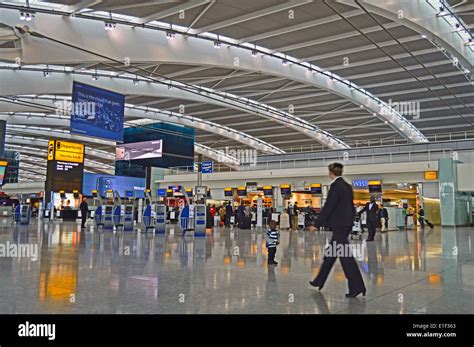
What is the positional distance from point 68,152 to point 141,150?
23.1 ft

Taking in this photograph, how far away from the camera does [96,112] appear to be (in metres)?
17.7

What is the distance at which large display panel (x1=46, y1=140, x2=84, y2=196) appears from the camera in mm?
30625

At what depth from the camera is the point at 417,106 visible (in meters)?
35.8

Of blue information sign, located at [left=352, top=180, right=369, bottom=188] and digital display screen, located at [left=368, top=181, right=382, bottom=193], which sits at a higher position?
blue information sign, located at [left=352, top=180, right=369, bottom=188]

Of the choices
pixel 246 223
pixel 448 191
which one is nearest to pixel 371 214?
pixel 246 223

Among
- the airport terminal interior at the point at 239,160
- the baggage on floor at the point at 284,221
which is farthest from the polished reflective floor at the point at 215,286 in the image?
the baggage on floor at the point at 284,221

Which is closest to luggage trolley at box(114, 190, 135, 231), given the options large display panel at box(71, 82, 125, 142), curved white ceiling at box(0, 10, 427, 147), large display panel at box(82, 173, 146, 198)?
large display panel at box(71, 82, 125, 142)

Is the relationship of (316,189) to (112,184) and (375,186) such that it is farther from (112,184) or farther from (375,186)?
(112,184)

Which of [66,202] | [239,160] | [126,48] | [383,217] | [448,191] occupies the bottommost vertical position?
[383,217]

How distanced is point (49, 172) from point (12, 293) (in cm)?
2773

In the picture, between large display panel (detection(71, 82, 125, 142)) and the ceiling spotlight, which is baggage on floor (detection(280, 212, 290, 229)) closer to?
large display panel (detection(71, 82, 125, 142))

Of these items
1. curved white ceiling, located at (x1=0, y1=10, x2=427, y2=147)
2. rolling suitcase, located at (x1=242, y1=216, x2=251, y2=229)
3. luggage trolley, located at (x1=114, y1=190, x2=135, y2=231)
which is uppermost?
curved white ceiling, located at (x1=0, y1=10, x2=427, y2=147)

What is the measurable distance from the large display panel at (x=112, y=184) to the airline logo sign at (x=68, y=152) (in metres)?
7.93
